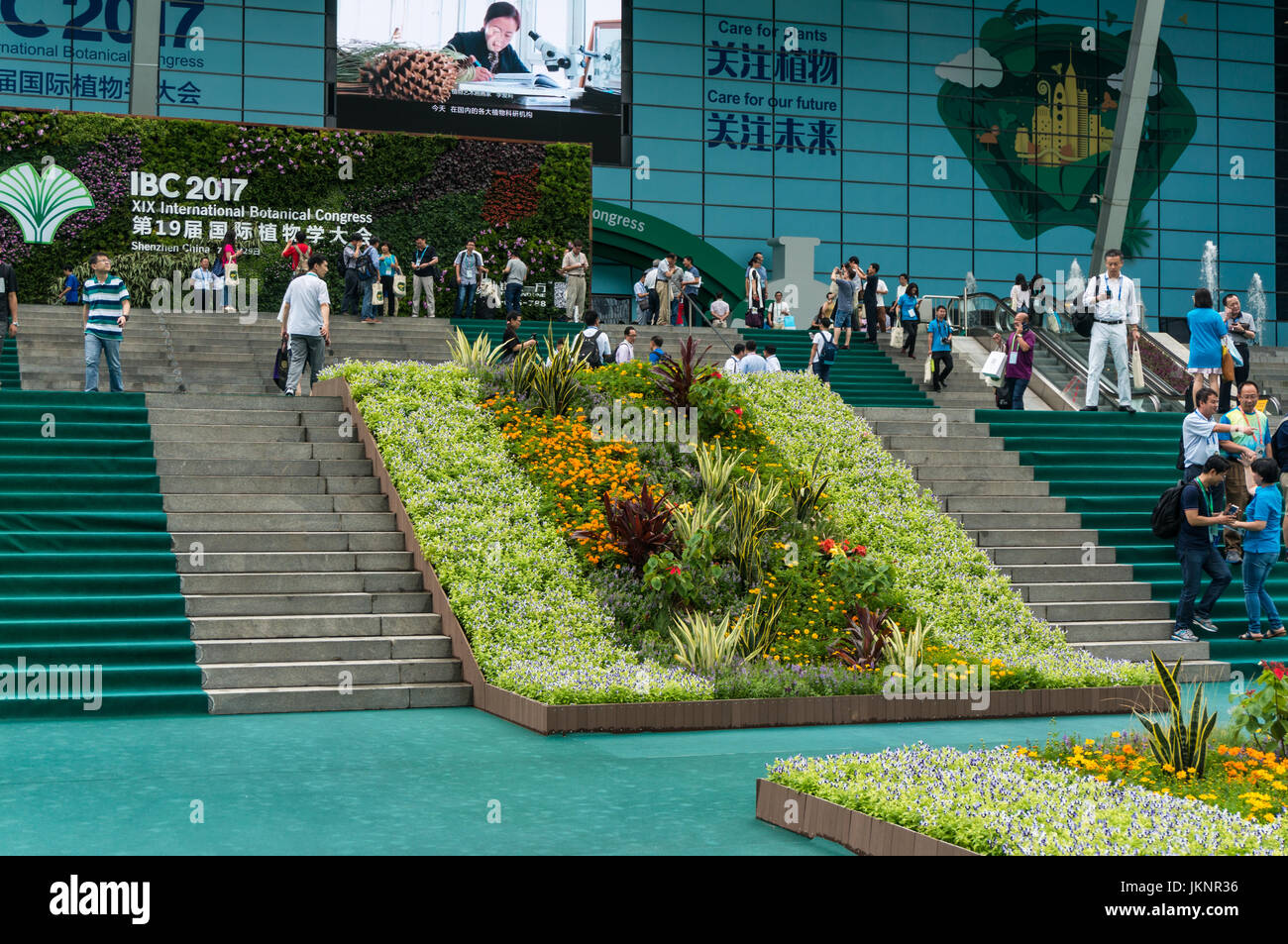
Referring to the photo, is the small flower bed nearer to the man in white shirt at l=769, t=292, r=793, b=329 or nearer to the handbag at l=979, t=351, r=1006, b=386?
the handbag at l=979, t=351, r=1006, b=386

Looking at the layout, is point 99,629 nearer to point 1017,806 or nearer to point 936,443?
point 1017,806

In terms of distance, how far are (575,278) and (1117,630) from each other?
1455 centimetres

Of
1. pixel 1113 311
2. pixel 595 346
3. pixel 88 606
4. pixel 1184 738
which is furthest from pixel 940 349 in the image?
pixel 1184 738

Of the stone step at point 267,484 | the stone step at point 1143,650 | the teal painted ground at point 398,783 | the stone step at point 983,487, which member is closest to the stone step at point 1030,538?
the stone step at point 983,487

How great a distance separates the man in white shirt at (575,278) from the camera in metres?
24.7

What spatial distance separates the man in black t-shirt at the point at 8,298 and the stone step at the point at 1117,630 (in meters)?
12.3

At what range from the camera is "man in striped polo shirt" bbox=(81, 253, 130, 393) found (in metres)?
14.3

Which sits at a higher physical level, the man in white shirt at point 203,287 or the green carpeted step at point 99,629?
the man in white shirt at point 203,287

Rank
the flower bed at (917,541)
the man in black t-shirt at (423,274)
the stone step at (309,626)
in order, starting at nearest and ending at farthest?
the stone step at (309,626) < the flower bed at (917,541) < the man in black t-shirt at (423,274)

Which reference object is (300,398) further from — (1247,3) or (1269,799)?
(1247,3)

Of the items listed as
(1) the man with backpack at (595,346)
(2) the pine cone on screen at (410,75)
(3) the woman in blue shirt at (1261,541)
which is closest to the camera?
(3) the woman in blue shirt at (1261,541)

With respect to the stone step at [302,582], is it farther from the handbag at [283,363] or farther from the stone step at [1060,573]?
the stone step at [1060,573]

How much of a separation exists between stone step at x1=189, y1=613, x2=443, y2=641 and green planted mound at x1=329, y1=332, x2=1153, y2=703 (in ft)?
1.51

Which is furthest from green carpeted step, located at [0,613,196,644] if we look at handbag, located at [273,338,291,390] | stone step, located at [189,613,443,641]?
handbag, located at [273,338,291,390]
